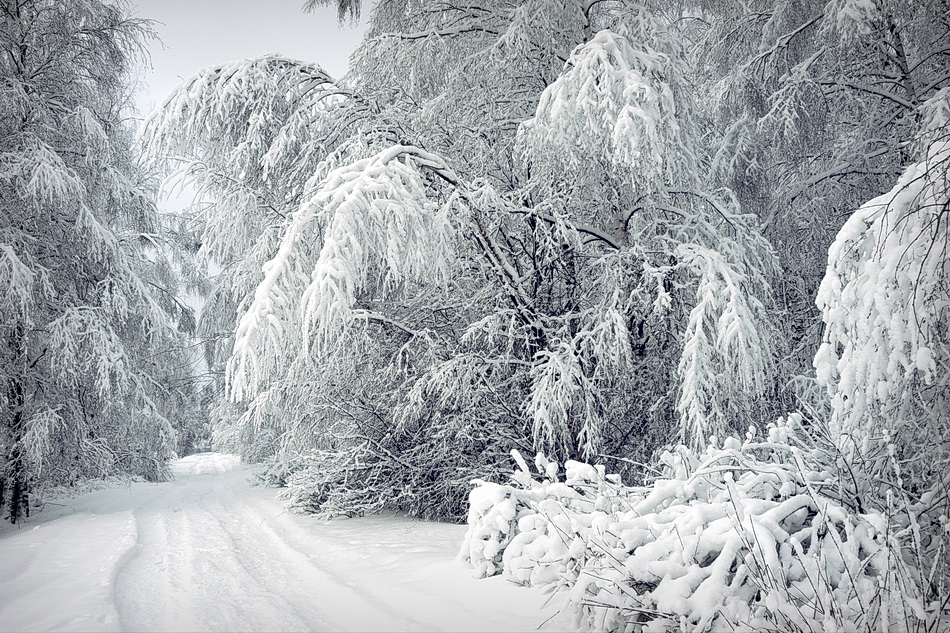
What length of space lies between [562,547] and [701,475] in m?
0.94

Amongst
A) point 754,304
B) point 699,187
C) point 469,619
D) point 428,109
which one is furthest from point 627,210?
point 469,619

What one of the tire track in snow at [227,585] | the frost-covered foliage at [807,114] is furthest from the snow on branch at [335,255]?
the frost-covered foliage at [807,114]

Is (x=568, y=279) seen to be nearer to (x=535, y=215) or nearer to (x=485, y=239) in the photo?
(x=535, y=215)

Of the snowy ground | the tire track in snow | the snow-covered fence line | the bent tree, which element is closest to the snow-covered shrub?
the bent tree

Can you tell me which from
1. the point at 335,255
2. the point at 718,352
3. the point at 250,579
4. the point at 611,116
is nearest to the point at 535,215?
the point at 611,116

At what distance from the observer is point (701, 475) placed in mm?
3574

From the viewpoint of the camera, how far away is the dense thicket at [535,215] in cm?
523

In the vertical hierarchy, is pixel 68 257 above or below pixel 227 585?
above

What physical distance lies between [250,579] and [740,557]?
12.2 ft

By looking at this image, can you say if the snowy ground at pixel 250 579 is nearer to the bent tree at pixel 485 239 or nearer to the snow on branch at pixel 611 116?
the bent tree at pixel 485 239

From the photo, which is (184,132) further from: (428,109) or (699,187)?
(699,187)

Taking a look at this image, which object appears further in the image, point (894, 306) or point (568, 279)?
point (568, 279)

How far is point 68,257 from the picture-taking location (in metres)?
9.57

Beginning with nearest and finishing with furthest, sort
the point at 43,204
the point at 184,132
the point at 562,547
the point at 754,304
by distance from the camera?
the point at 562,547
the point at 754,304
the point at 184,132
the point at 43,204
